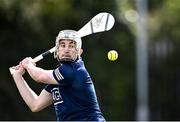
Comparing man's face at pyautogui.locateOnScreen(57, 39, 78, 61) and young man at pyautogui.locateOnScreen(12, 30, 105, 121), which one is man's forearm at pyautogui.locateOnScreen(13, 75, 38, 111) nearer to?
young man at pyautogui.locateOnScreen(12, 30, 105, 121)

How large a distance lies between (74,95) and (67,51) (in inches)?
16.2

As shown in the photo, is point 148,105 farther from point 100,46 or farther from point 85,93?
point 85,93

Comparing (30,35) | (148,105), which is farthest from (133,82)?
(30,35)

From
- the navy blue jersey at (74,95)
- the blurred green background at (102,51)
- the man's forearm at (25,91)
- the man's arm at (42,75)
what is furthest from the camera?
the blurred green background at (102,51)

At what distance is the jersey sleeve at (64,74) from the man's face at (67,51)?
0.08 metres

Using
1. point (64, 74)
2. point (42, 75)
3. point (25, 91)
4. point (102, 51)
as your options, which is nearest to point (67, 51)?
point (64, 74)

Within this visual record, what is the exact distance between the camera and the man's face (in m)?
7.71

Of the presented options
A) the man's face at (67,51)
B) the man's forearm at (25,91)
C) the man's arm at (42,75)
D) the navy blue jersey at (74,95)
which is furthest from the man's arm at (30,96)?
the man's face at (67,51)

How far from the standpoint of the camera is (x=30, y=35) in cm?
2289

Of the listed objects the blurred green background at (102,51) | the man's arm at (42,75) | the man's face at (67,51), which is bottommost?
the blurred green background at (102,51)

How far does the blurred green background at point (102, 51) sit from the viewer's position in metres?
22.0

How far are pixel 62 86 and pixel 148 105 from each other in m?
19.6

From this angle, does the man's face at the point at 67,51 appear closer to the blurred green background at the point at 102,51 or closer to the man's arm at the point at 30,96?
the man's arm at the point at 30,96

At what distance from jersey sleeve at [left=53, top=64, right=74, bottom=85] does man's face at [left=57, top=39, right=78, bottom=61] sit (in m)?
0.08
